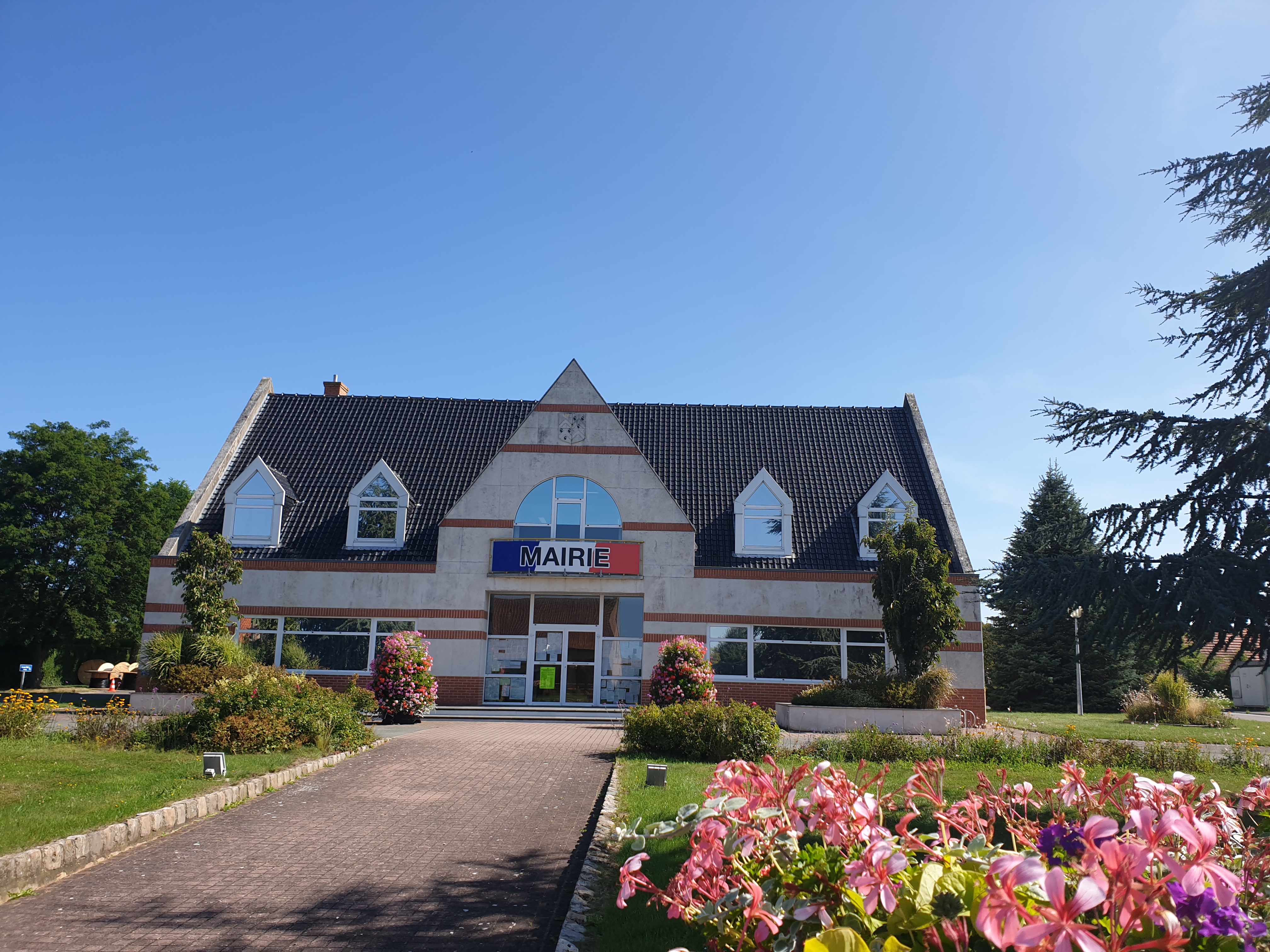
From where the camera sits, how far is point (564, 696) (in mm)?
25328

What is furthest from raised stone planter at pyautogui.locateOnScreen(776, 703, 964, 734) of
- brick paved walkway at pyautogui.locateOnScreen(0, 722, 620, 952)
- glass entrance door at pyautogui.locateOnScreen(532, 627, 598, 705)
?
brick paved walkway at pyautogui.locateOnScreen(0, 722, 620, 952)

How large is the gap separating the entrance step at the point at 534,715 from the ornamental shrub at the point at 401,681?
5.41 feet

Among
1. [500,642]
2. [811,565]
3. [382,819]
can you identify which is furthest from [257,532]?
[382,819]

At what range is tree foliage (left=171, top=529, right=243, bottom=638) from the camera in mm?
21719

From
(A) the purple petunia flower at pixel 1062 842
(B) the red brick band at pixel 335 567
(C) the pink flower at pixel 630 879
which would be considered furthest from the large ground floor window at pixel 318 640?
(A) the purple petunia flower at pixel 1062 842

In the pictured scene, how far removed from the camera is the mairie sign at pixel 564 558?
996 inches

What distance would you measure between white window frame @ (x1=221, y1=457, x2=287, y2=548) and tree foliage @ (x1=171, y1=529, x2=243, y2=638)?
266 centimetres

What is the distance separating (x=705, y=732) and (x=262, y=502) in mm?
18066

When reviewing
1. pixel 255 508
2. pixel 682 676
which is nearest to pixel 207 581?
pixel 255 508

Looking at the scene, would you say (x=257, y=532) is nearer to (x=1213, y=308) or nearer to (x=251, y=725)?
(x=251, y=725)

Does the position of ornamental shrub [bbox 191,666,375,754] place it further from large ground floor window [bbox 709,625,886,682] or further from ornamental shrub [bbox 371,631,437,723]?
large ground floor window [bbox 709,625,886,682]

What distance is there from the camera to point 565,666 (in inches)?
1007

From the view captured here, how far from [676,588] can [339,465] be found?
1193 centimetres

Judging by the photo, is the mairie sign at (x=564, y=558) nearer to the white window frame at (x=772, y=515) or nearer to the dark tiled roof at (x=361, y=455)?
the dark tiled roof at (x=361, y=455)
